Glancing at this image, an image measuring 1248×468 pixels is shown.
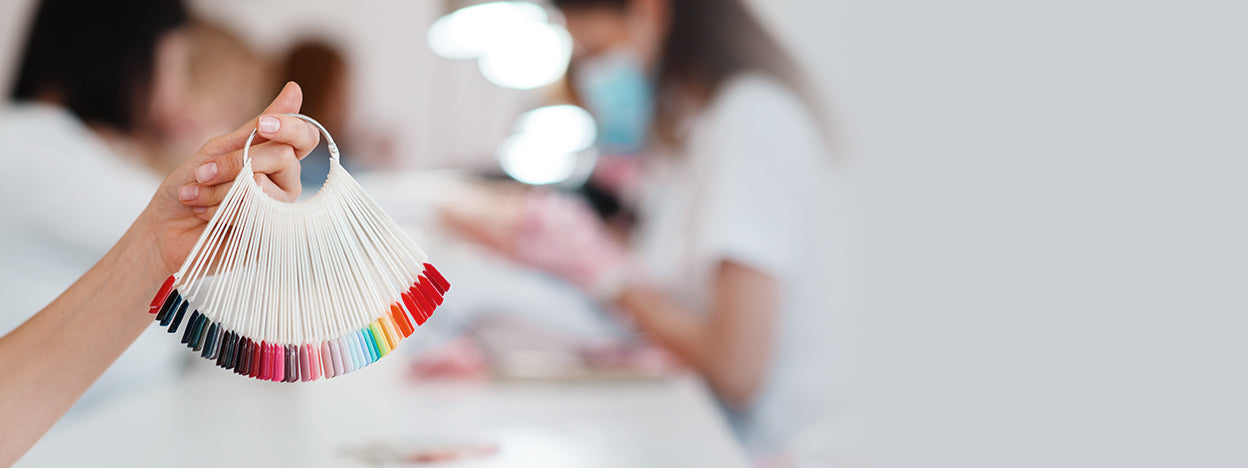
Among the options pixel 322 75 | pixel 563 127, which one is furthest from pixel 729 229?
pixel 322 75

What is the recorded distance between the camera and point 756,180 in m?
1.18

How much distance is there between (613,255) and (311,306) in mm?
1025

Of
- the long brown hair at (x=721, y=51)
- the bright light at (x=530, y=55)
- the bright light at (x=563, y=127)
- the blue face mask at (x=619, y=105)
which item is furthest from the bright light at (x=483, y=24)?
the blue face mask at (x=619, y=105)

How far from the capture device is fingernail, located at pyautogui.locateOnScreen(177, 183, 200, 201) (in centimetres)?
44

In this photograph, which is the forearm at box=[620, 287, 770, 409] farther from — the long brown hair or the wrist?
the wrist

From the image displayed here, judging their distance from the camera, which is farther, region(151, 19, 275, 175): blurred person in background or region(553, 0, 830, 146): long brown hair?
region(151, 19, 275, 175): blurred person in background

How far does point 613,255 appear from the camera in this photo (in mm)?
1470

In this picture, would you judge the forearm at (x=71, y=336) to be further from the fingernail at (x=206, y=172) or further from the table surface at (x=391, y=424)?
the table surface at (x=391, y=424)

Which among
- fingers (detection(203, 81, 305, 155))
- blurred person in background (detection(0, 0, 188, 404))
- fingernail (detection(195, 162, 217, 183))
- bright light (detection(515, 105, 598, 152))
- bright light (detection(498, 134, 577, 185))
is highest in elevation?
fingers (detection(203, 81, 305, 155))

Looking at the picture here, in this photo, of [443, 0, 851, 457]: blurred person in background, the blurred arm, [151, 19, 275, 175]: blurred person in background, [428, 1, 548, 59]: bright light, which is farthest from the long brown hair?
[151, 19, 275, 175]: blurred person in background

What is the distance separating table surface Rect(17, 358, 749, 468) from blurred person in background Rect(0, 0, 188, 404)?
0.17 metres

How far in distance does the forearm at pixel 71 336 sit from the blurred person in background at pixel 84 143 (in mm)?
566

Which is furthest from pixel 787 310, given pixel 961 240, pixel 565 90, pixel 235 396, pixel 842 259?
pixel 565 90

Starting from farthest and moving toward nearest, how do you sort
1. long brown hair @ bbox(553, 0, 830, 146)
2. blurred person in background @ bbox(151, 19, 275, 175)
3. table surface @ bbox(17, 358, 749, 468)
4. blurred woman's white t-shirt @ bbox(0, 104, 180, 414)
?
blurred person in background @ bbox(151, 19, 275, 175), long brown hair @ bbox(553, 0, 830, 146), blurred woman's white t-shirt @ bbox(0, 104, 180, 414), table surface @ bbox(17, 358, 749, 468)
